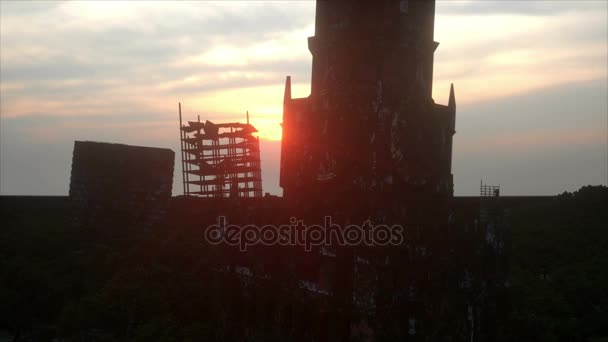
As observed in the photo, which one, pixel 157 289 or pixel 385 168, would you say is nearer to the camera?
pixel 385 168

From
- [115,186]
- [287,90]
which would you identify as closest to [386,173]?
[287,90]

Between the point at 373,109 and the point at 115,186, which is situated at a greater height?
the point at 373,109

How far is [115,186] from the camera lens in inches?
853

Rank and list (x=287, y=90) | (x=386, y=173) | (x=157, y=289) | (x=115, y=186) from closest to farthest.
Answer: (x=386, y=173), (x=287, y=90), (x=157, y=289), (x=115, y=186)

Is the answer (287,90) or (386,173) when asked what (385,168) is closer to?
(386,173)

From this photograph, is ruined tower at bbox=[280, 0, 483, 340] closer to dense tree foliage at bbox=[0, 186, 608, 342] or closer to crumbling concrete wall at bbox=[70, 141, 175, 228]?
dense tree foliage at bbox=[0, 186, 608, 342]

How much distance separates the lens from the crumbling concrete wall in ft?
70.3

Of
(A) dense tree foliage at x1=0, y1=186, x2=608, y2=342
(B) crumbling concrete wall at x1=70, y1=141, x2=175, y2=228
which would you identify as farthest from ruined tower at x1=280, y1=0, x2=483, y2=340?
(B) crumbling concrete wall at x1=70, y1=141, x2=175, y2=228

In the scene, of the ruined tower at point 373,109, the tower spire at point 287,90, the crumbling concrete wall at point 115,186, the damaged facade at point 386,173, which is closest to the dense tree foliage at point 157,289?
the crumbling concrete wall at point 115,186

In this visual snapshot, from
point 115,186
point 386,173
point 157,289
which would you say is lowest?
point 157,289

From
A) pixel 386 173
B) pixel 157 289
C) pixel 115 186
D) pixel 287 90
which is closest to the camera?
pixel 386 173

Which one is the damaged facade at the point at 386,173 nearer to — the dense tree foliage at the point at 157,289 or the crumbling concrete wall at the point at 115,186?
the dense tree foliage at the point at 157,289

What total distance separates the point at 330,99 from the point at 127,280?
26.6ft

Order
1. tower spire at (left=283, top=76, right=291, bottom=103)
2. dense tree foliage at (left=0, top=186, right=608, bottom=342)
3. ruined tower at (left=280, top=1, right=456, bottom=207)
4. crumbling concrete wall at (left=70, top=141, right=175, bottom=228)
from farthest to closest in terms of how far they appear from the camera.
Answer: crumbling concrete wall at (left=70, top=141, right=175, bottom=228)
dense tree foliage at (left=0, top=186, right=608, bottom=342)
tower spire at (left=283, top=76, right=291, bottom=103)
ruined tower at (left=280, top=1, right=456, bottom=207)
